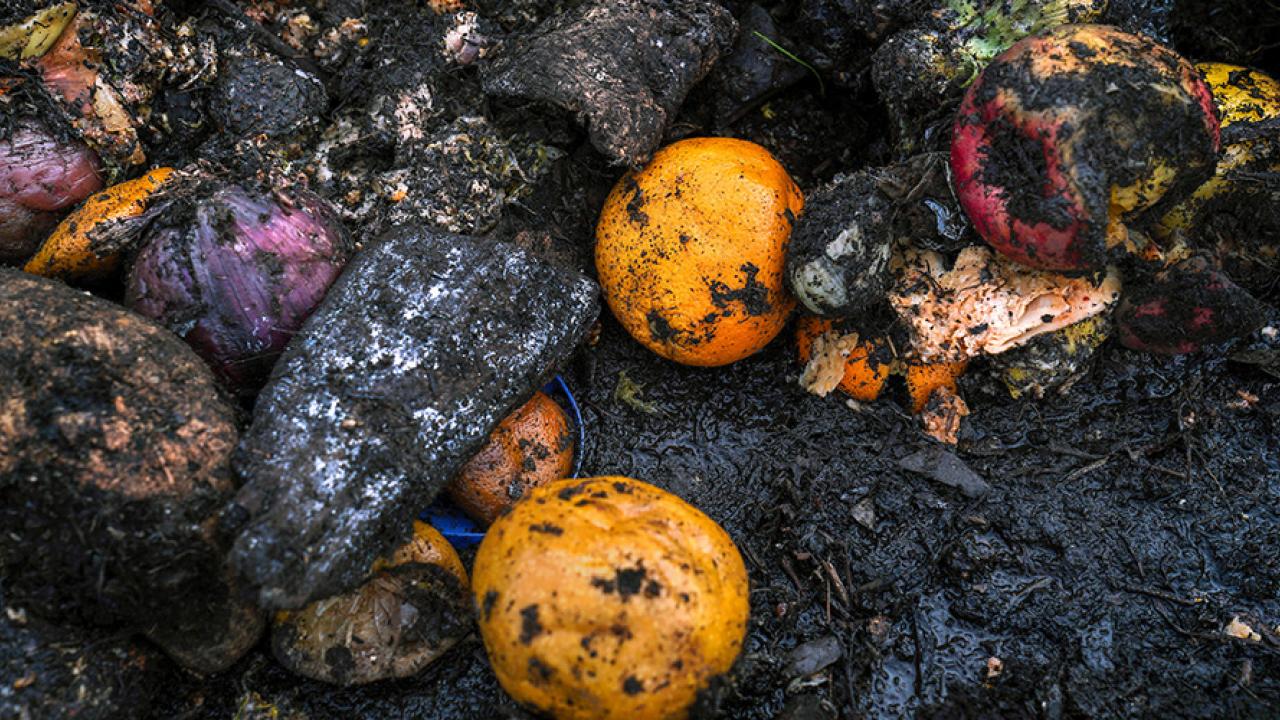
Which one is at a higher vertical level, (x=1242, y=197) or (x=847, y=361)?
(x=1242, y=197)

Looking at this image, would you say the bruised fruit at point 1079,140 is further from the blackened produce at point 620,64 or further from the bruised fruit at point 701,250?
the blackened produce at point 620,64

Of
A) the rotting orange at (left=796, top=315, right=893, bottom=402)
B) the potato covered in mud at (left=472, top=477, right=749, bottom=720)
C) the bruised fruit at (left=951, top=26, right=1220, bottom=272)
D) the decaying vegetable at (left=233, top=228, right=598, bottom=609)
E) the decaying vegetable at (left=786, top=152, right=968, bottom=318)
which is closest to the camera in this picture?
the potato covered in mud at (left=472, top=477, right=749, bottom=720)

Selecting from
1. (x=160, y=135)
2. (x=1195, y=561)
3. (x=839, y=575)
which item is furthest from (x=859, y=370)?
(x=160, y=135)

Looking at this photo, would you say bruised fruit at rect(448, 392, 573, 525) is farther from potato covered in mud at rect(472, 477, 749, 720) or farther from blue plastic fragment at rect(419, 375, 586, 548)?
potato covered in mud at rect(472, 477, 749, 720)

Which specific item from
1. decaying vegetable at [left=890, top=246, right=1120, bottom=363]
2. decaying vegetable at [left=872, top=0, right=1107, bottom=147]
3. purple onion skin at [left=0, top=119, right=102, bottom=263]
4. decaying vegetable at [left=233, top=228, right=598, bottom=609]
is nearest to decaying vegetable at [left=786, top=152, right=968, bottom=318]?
decaying vegetable at [left=890, top=246, right=1120, bottom=363]

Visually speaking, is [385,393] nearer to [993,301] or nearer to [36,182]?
[36,182]

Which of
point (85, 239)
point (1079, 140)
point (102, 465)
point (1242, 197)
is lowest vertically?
point (1242, 197)

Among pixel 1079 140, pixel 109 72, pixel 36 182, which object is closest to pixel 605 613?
pixel 1079 140
